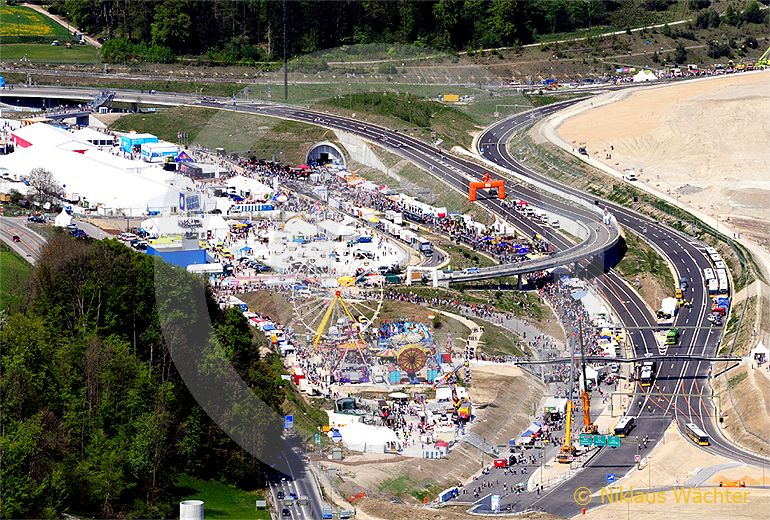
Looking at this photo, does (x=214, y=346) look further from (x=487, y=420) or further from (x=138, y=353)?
(x=487, y=420)

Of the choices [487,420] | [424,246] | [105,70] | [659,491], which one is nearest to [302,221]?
[424,246]

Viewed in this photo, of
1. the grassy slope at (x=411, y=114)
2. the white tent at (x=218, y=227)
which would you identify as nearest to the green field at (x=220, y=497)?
the white tent at (x=218, y=227)

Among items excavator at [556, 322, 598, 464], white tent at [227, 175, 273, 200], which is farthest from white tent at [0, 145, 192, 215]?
excavator at [556, 322, 598, 464]

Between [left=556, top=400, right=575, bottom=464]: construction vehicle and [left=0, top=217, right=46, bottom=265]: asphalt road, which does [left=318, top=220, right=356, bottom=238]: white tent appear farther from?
[left=556, top=400, right=575, bottom=464]: construction vehicle

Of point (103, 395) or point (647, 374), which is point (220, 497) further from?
point (647, 374)

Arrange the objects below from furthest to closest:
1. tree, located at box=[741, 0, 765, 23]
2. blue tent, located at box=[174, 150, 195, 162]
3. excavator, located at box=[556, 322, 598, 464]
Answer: tree, located at box=[741, 0, 765, 23] < blue tent, located at box=[174, 150, 195, 162] < excavator, located at box=[556, 322, 598, 464]

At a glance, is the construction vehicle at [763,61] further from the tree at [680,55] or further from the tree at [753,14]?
the tree at [753,14]

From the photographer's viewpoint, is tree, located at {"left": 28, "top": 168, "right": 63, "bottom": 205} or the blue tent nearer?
tree, located at {"left": 28, "top": 168, "right": 63, "bottom": 205}
